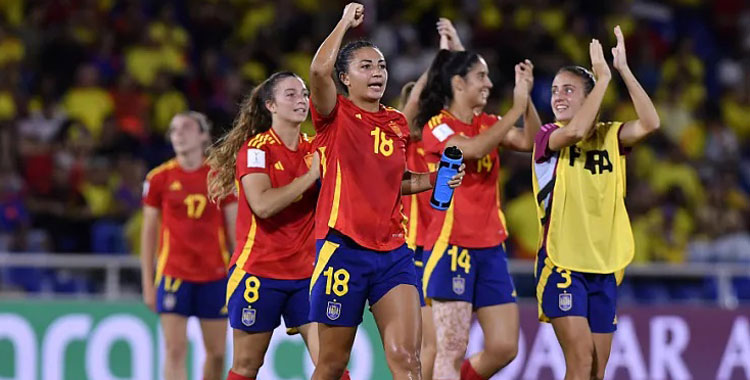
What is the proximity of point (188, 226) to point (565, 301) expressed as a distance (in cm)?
342

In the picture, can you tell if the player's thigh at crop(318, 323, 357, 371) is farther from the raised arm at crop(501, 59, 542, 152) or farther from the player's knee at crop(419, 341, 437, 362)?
the raised arm at crop(501, 59, 542, 152)

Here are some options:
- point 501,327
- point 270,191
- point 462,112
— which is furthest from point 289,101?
point 501,327

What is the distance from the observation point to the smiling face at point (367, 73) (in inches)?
281

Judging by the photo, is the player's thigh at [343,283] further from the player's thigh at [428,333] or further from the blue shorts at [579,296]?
the player's thigh at [428,333]

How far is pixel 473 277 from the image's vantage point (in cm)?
872

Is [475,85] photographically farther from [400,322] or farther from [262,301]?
[400,322]

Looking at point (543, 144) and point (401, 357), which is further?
point (543, 144)

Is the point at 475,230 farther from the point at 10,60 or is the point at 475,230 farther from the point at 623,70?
the point at 10,60

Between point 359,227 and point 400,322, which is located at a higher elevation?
point 359,227

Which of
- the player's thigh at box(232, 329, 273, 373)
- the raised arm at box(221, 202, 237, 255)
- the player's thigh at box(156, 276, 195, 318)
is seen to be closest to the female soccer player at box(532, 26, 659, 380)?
the player's thigh at box(232, 329, 273, 373)

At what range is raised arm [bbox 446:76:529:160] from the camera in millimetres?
8383

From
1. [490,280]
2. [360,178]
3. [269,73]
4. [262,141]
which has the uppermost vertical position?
[269,73]

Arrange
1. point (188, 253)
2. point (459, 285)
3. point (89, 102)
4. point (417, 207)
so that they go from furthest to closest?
point (89, 102) → point (188, 253) → point (417, 207) → point (459, 285)

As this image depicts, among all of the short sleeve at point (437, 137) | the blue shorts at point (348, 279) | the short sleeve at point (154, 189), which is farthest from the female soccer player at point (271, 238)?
the short sleeve at point (154, 189)
